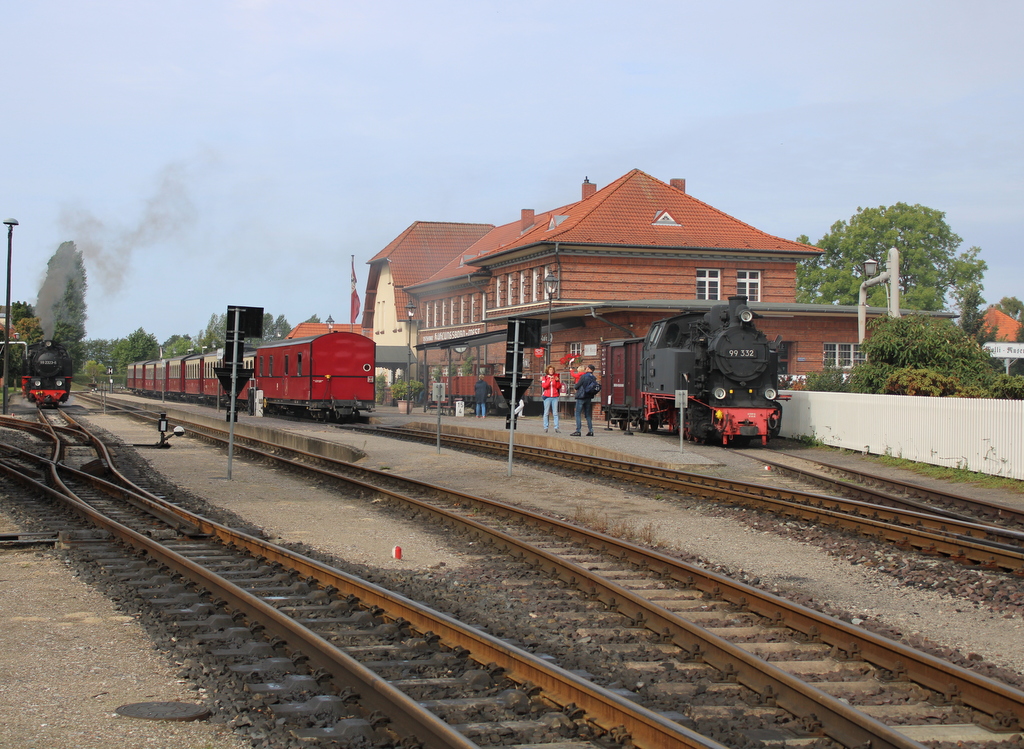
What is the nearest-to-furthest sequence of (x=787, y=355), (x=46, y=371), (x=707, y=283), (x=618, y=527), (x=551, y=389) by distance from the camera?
1. (x=618, y=527)
2. (x=551, y=389)
3. (x=787, y=355)
4. (x=46, y=371)
5. (x=707, y=283)

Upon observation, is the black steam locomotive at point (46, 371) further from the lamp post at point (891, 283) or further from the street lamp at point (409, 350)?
the lamp post at point (891, 283)

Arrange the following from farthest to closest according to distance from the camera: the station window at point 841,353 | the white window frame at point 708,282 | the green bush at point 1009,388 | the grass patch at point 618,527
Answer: the white window frame at point 708,282, the station window at point 841,353, the green bush at point 1009,388, the grass patch at point 618,527

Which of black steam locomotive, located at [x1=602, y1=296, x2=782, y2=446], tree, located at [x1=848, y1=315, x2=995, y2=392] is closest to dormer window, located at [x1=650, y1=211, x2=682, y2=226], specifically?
tree, located at [x1=848, y1=315, x2=995, y2=392]

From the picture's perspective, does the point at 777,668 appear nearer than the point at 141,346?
Yes

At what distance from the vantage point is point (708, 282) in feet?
158

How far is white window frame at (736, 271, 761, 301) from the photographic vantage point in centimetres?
4809

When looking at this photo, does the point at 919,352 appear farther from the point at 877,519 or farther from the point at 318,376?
the point at 318,376

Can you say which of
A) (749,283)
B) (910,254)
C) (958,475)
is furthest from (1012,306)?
(958,475)

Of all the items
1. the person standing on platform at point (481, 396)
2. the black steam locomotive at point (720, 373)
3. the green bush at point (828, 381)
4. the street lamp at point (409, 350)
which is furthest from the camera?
the street lamp at point (409, 350)

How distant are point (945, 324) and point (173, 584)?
2309 cm

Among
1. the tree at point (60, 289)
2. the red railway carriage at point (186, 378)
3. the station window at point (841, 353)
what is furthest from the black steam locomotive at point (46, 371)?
the station window at point (841, 353)

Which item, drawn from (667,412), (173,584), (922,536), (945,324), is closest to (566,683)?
(173,584)

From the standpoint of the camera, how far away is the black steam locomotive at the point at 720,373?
2241cm

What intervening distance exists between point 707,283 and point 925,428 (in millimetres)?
29611
